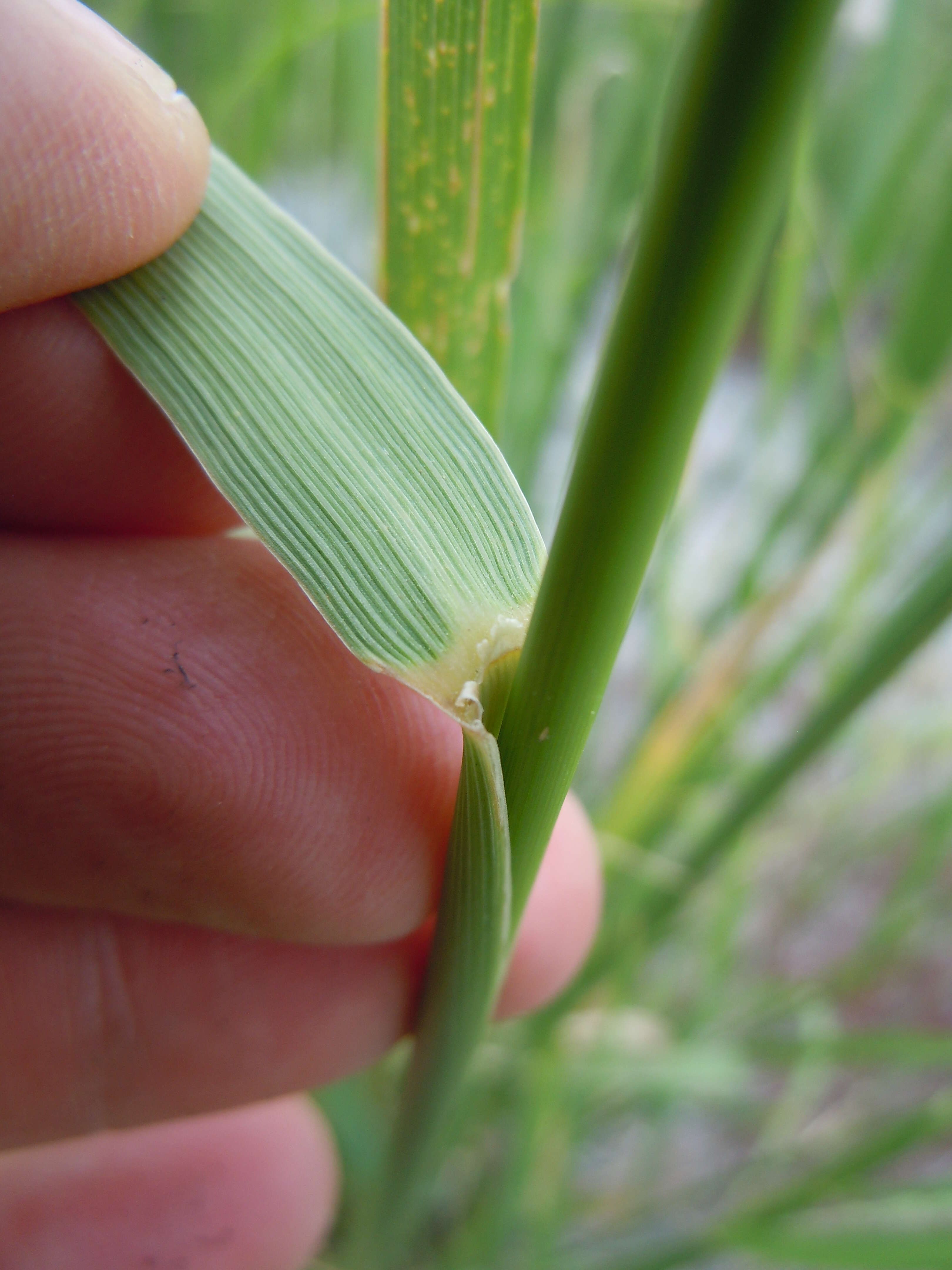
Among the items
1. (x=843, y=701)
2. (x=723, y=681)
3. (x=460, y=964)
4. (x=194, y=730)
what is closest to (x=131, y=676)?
(x=194, y=730)

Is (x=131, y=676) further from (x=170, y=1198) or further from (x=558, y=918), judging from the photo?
(x=170, y=1198)

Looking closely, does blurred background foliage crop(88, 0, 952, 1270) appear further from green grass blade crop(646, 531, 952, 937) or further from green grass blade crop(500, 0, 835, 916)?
green grass blade crop(500, 0, 835, 916)

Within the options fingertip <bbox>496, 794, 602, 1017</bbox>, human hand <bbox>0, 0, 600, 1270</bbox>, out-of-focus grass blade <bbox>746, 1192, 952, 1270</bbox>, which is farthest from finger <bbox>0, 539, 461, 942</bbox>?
out-of-focus grass blade <bbox>746, 1192, 952, 1270</bbox>

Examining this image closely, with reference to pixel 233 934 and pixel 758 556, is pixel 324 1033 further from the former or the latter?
pixel 758 556

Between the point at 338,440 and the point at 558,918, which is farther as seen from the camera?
the point at 558,918

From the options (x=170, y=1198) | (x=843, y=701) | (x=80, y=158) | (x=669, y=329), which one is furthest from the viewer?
(x=170, y=1198)

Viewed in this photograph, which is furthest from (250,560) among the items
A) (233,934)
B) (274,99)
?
(274,99)
